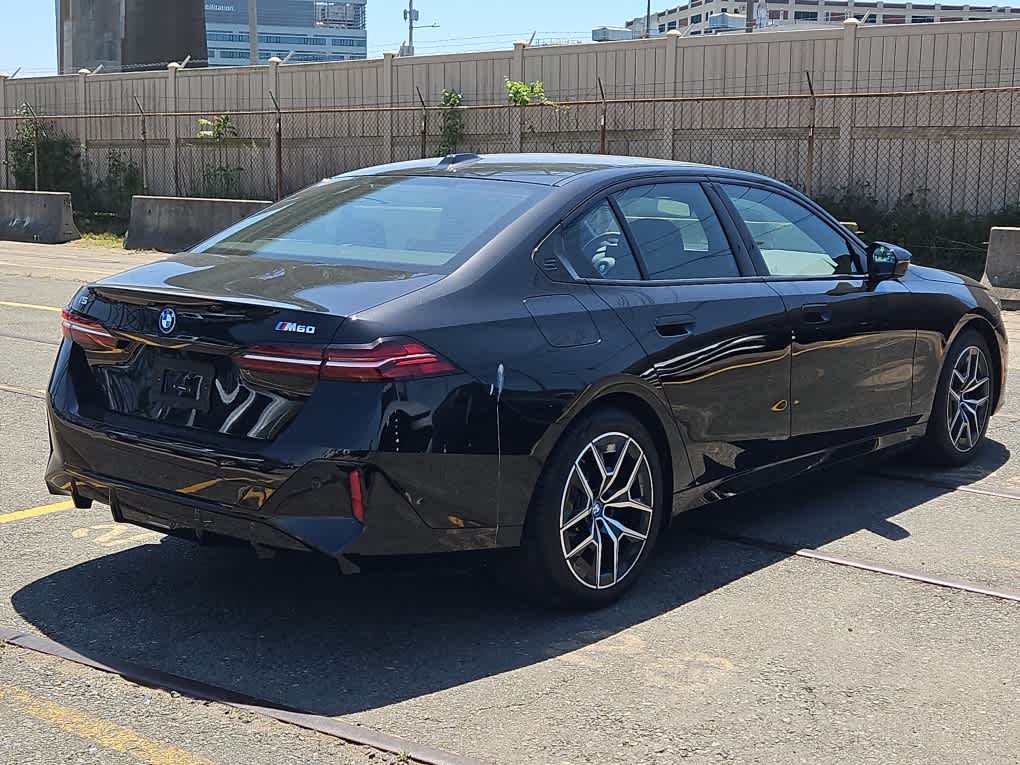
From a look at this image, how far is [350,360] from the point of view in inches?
161

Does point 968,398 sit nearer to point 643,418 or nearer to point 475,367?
point 643,418

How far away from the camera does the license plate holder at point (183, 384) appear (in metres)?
4.30

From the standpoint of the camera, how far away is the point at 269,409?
4184mm

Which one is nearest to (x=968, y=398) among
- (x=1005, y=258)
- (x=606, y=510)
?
(x=606, y=510)

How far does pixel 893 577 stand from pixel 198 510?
2.68m

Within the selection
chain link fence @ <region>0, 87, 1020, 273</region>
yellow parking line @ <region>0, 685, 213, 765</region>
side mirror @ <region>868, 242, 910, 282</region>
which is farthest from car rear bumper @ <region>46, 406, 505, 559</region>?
chain link fence @ <region>0, 87, 1020, 273</region>

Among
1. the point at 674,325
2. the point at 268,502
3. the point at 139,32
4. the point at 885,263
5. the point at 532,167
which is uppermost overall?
the point at 139,32

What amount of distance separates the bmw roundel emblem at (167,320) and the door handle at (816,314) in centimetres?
269

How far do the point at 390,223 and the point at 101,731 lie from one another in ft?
7.03

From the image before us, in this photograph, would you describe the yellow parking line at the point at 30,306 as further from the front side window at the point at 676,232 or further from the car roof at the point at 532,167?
the front side window at the point at 676,232

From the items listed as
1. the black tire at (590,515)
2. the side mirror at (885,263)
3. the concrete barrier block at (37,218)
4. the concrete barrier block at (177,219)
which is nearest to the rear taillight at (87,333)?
the black tire at (590,515)

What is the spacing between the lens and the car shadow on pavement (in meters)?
4.20

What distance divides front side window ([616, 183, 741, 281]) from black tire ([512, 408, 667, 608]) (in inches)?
28.8

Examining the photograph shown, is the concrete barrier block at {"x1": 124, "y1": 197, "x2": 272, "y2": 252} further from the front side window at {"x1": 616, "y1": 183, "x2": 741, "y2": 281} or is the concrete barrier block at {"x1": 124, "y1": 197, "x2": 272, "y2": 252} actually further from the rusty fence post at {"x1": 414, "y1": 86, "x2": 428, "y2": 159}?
the front side window at {"x1": 616, "y1": 183, "x2": 741, "y2": 281}
